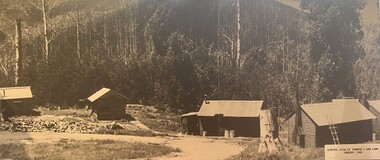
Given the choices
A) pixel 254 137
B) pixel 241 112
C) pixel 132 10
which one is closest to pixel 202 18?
pixel 132 10

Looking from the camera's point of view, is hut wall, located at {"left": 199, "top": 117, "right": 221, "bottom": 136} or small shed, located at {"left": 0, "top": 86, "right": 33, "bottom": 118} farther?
hut wall, located at {"left": 199, "top": 117, "right": 221, "bottom": 136}

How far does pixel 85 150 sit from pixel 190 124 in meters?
0.73

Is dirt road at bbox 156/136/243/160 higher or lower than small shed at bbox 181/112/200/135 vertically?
lower

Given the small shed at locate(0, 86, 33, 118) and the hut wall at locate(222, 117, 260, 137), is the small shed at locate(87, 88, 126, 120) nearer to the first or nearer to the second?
the small shed at locate(0, 86, 33, 118)

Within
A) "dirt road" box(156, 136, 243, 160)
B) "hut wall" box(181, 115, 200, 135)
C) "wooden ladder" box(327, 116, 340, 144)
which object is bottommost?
"dirt road" box(156, 136, 243, 160)

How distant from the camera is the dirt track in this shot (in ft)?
9.86

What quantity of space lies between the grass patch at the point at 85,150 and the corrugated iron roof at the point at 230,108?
35 cm

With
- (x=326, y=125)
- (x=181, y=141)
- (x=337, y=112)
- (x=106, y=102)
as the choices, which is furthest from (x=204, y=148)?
(x=337, y=112)

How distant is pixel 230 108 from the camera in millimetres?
3117

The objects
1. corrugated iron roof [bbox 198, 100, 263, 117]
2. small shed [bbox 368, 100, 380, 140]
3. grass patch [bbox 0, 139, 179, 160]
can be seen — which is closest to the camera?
grass patch [bbox 0, 139, 179, 160]

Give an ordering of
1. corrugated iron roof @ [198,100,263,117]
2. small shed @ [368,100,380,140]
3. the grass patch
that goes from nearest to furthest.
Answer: the grass patch
corrugated iron roof @ [198,100,263,117]
small shed @ [368,100,380,140]

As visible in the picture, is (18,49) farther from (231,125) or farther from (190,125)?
(231,125)

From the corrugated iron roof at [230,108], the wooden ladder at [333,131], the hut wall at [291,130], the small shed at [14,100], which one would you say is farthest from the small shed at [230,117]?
the small shed at [14,100]

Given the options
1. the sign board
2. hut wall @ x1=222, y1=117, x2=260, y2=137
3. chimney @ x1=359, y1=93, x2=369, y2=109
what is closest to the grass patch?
hut wall @ x1=222, y1=117, x2=260, y2=137
